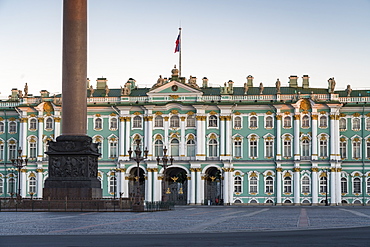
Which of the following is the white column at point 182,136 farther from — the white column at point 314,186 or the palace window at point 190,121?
the white column at point 314,186

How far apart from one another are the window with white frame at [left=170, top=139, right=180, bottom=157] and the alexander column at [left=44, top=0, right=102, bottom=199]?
44717mm

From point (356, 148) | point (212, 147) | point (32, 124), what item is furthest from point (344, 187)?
point (32, 124)

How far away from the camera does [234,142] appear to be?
309 ft

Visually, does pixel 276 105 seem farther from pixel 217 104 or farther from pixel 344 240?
pixel 344 240

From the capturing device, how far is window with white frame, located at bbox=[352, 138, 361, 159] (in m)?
93.2

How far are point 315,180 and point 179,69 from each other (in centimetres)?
2083

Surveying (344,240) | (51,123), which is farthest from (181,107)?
(344,240)

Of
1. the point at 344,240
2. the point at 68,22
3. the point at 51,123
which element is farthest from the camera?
the point at 51,123

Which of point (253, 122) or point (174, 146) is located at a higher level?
point (253, 122)

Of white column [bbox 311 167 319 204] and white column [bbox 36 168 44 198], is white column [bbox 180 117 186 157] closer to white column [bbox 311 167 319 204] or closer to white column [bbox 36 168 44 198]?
white column [bbox 311 167 319 204]

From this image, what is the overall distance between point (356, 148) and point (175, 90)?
71.8 ft

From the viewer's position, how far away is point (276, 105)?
9338 centimetres

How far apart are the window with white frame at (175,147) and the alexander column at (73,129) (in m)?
44.7

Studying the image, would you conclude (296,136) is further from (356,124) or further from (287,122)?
(356,124)
